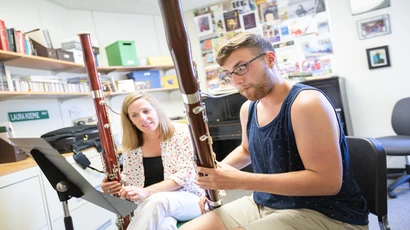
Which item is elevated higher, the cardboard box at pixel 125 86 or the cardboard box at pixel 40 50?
the cardboard box at pixel 40 50

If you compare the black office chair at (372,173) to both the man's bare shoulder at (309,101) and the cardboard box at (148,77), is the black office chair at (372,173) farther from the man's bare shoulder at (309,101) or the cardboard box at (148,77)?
the cardboard box at (148,77)

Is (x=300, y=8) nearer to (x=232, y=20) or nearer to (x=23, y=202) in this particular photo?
(x=232, y=20)

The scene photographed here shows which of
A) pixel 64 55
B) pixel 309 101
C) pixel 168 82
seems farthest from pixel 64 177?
pixel 168 82

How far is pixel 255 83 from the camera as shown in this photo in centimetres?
96

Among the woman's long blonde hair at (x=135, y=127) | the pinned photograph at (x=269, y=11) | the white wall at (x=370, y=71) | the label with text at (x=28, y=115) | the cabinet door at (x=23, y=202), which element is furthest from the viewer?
the pinned photograph at (x=269, y=11)

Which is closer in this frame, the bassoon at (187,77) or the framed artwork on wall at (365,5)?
the bassoon at (187,77)

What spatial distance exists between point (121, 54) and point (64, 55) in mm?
663

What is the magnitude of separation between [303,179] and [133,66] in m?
2.59

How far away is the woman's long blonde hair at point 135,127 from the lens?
156 centimetres

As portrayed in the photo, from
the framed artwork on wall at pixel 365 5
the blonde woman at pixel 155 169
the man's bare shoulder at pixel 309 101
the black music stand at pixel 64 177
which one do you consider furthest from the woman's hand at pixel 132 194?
the framed artwork on wall at pixel 365 5

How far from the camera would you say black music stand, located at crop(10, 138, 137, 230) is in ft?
3.26

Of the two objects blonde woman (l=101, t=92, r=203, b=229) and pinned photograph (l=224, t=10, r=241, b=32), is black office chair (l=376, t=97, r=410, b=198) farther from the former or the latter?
pinned photograph (l=224, t=10, r=241, b=32)

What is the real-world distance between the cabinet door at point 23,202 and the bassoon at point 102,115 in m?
0.55

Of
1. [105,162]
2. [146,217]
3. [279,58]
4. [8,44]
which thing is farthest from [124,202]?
[279,58]
